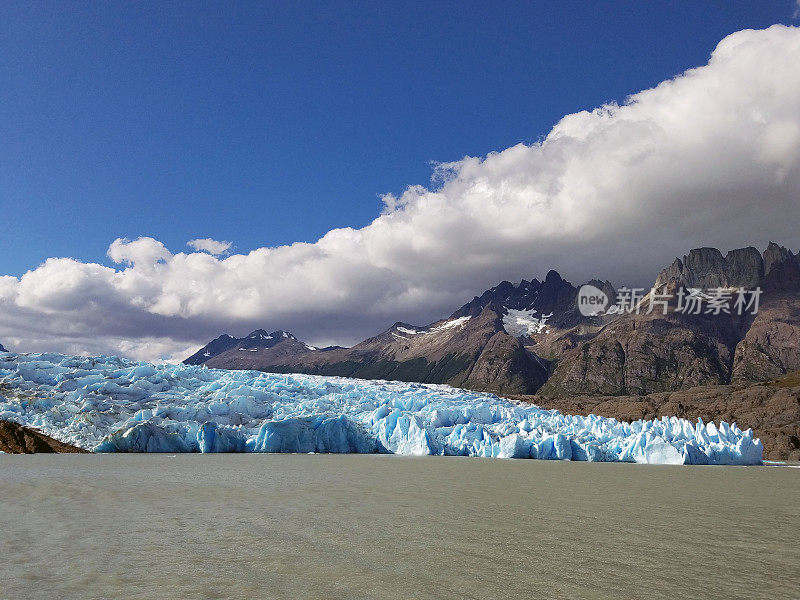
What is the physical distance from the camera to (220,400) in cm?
3772

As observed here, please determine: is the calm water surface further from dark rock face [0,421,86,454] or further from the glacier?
the glacier

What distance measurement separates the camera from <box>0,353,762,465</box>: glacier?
3397 cm

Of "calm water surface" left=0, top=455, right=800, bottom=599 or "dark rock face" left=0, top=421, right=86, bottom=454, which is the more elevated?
"calm water surface" left=0, top=455, right=800, bottom=599

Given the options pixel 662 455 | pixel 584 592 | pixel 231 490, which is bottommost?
pixel 662 455

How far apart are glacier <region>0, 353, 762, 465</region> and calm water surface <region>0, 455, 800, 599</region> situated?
57.2 ft

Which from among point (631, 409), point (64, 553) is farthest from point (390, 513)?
point (631, 409)

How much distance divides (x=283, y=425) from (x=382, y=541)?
93.3 ft

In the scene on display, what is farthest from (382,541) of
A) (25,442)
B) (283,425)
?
(25,442)

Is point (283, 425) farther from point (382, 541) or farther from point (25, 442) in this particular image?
point (382, 541)

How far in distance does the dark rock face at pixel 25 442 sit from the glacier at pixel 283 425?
769mm

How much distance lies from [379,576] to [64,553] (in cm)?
463

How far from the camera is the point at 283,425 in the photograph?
35844 millimetres

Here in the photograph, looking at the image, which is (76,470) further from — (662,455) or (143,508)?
(662,455)

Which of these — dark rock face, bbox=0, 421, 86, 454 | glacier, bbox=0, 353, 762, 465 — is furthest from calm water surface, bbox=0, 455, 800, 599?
glacier, bbox=0, 353, 762, 465
